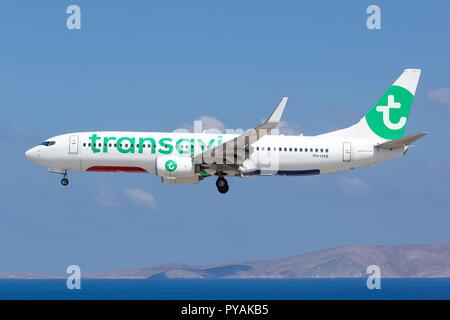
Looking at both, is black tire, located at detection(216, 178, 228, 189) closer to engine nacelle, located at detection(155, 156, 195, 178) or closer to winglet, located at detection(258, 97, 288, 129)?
engine nacelle, located at detection(155, 156, 195, 178)

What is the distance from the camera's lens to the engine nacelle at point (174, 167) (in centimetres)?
6662

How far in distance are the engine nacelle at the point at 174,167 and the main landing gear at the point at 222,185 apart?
305 cm

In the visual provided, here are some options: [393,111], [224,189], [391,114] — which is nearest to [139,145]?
[224,189]

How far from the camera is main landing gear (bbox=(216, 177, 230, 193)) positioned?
229 ft

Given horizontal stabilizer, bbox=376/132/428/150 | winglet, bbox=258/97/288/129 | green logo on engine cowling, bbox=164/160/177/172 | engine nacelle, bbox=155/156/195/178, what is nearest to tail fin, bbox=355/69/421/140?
horizontal stabilizer, bbox=376/132/428/150

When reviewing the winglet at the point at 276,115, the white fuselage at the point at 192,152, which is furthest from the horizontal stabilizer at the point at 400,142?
the winglet at the point at 276,115

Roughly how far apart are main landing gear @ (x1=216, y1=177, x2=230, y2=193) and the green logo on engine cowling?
4.86m

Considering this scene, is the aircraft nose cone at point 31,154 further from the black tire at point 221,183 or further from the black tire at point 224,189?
the black tire at point 224,189
